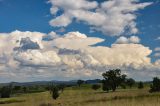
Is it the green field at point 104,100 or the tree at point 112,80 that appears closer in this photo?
the green field at point 104,100

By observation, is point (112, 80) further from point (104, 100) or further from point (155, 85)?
point (104, 100)

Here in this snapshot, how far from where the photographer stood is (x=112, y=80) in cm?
13150

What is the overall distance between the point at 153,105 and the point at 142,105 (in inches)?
18.8

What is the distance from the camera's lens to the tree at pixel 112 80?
129250mm

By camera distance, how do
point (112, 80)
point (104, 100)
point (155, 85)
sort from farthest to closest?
point (112, 80), point (155, 85), point (104, 100)

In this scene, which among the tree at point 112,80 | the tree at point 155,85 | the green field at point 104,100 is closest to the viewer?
the green field at point 104,100

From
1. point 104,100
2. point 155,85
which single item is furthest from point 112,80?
point 104,100

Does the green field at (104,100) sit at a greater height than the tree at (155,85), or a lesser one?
lesser

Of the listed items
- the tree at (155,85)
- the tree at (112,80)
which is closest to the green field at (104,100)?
the tree at (155,85)

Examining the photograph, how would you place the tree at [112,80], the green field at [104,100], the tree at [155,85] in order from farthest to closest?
the tree at [112,80] < the tree at [155,85] < the green field at [104,100]

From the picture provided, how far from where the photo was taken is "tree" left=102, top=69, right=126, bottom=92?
129250mm

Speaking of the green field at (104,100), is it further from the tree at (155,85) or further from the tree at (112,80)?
the tree at (112,80)

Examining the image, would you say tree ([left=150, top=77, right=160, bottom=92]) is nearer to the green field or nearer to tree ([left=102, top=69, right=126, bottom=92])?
the green field

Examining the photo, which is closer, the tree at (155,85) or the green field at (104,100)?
the green field at (104,100)
